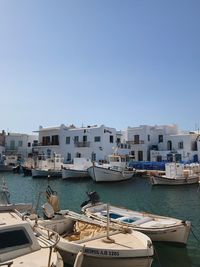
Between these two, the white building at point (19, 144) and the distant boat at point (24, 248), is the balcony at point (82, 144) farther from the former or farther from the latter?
the distant boat at point (24, 248)

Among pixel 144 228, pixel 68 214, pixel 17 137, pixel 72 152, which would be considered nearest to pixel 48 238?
pixel 68 214

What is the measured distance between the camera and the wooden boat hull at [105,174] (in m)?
39.9

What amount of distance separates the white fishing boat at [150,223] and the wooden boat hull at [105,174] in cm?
2333

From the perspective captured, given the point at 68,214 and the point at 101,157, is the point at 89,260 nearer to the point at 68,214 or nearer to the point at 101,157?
the point at 68,214

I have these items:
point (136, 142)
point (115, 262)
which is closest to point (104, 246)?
point (115, 262)

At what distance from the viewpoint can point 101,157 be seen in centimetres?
5434

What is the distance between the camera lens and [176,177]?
36250 mm

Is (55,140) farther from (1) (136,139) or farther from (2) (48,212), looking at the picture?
(2) (48,212)

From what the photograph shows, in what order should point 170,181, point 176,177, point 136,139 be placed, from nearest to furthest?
point 170,181
point 176,177
point 136,139

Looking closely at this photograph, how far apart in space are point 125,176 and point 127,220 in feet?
92.3

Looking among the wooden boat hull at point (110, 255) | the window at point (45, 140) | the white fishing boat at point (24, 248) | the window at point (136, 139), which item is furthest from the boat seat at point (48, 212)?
the window at point (45, 140)

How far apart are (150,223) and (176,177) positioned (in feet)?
77.6

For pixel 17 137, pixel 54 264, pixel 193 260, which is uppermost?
pixel 17 137

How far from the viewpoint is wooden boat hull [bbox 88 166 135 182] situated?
39938 mm
